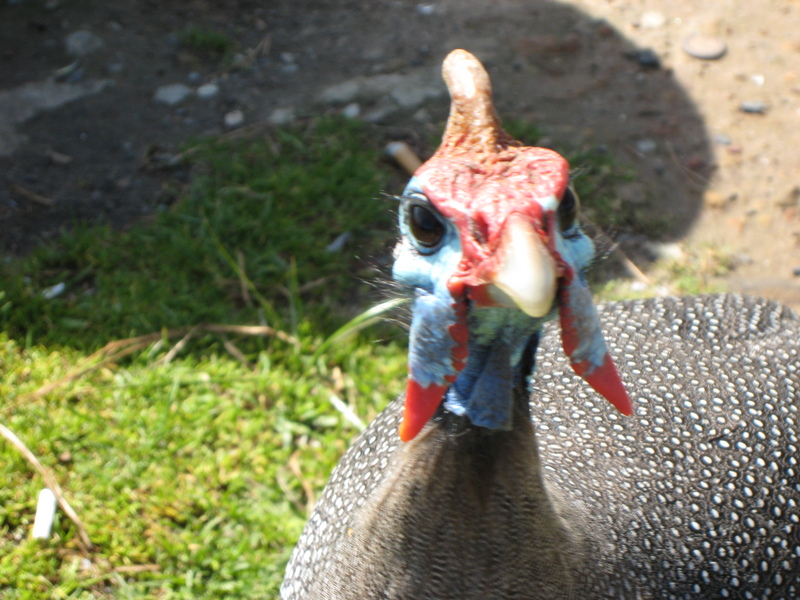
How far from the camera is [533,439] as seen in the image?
142cm

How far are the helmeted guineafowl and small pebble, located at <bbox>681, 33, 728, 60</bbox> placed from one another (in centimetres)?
268

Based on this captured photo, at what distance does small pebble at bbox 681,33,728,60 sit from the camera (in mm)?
4453

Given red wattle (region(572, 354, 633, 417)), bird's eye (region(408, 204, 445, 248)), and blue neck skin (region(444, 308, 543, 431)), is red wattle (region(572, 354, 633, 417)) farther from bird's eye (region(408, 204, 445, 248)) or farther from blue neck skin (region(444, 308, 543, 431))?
bird's eye (region(408, 204, 445, 248))

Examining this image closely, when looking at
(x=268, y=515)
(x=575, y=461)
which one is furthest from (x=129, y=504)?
(x=575, y=461)

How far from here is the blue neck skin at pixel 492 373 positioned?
1.32 metres

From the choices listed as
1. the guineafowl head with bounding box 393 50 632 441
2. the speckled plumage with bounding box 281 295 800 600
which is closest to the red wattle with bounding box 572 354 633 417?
the guineafowl head with bounding box 393 50 632 441

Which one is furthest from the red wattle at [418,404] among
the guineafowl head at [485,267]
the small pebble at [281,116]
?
the small pebble at [281,116]

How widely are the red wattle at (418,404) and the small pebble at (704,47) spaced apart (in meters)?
3.87

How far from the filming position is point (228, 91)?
13.5 feet

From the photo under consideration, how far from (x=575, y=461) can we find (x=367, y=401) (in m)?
1.25

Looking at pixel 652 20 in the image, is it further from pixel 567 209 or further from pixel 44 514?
pixel 44 514

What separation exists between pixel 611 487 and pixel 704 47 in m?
3.52

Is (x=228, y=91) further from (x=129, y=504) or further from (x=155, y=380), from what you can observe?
(x=129, y=504)

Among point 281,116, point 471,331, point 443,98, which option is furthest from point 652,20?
point 471,331
